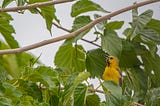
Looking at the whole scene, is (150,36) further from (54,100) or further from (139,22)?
(54,100)

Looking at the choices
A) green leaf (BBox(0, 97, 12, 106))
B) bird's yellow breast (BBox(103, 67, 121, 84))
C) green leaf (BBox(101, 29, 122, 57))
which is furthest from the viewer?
bird's yellow breast (BBox(103, 67, 121, 84))

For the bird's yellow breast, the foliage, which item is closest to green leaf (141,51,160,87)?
the foliage

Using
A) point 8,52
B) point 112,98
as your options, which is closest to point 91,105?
point 112,98

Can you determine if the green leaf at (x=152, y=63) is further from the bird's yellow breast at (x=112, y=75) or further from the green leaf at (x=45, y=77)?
the bird's yellow breast at (x=112, y=75)

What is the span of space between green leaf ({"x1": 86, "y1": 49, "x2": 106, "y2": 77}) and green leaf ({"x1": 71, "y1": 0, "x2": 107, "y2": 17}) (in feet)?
0.17

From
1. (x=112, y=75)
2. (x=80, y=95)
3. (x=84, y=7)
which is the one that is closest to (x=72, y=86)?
(x=80, y=95)

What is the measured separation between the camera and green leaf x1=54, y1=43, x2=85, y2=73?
498mm

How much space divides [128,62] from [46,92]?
0.37 feet

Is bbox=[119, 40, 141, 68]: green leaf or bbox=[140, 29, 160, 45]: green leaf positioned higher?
bbox=[140, 29, 160, 45]: green leaf

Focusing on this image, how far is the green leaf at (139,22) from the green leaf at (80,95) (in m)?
0.09

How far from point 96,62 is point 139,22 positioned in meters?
0.07

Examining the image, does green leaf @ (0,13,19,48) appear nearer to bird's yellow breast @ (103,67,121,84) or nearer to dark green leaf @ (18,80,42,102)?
dark green leaf @ (18,80,42,102)

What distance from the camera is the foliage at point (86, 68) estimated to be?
388mm

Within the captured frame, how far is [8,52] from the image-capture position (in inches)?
11.7
